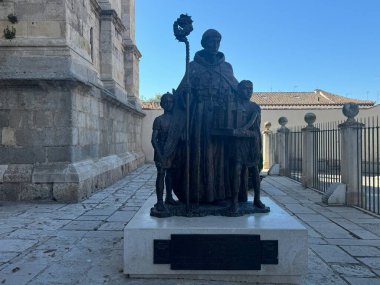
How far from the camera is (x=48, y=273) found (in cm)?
369

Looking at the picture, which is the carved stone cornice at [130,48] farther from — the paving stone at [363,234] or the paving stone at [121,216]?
the paving stone at [363,234]

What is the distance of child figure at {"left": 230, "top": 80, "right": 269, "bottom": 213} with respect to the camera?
3922 millimetres

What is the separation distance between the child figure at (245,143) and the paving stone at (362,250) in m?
1.27

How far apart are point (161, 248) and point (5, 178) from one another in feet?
18.2

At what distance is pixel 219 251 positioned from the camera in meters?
3.42

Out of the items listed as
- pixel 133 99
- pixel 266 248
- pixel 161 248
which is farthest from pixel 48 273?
pixel 133 99

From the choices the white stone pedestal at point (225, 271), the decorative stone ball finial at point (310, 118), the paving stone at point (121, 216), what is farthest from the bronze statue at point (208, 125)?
the decorative stone ball finial at point (310, 118)

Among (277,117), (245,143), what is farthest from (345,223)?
(277,117)

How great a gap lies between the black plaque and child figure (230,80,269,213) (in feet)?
1.78

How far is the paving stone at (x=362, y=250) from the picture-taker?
172 inches

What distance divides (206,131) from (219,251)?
127 centimetres

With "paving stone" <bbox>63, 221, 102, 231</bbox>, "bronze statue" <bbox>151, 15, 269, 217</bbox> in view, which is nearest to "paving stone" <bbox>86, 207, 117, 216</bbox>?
"paving stone" <bbox>63, 221, 102, 231</bbox>

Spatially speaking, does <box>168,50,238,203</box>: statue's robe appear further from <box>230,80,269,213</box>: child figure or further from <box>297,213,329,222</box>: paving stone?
<box>297,213,329,222</box>: paving stone

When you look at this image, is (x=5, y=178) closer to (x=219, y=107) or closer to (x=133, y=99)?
(x=219, y=107)
